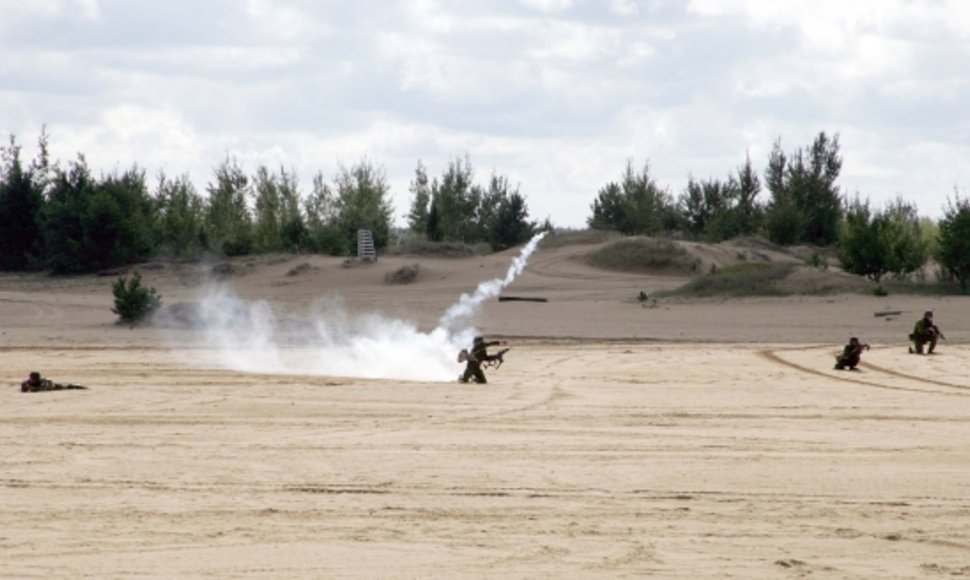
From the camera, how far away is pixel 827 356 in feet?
102

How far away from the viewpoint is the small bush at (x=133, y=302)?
3925cm

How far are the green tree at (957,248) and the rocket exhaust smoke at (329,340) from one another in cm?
1247

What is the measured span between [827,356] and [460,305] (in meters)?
15.5

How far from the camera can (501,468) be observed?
1529 centimetres

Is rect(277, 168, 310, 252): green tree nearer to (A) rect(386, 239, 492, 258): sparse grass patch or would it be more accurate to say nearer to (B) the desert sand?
(A) rect(386, 239, 492, 258): sparse grass patch

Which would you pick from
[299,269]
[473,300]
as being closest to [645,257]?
[299,269]

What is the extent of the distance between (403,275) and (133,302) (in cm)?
1697

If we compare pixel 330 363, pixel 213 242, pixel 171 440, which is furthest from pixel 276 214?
pixel 171 440

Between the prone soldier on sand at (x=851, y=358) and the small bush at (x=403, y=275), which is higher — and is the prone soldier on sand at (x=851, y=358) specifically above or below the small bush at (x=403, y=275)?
below

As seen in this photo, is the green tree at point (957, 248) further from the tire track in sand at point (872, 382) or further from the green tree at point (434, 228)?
the green tree at point (434, 228)

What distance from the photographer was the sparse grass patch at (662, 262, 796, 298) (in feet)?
147

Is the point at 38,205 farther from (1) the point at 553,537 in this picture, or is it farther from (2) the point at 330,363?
(1) the point at 553,537

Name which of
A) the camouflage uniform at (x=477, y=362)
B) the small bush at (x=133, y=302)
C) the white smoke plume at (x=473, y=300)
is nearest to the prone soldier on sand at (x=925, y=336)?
the white smoke plume at (x=473, y=300)

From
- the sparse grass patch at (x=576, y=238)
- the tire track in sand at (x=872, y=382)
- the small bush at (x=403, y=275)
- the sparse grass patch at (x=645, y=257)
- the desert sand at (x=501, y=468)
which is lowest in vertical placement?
the desert sand at (x=501, y=468)
